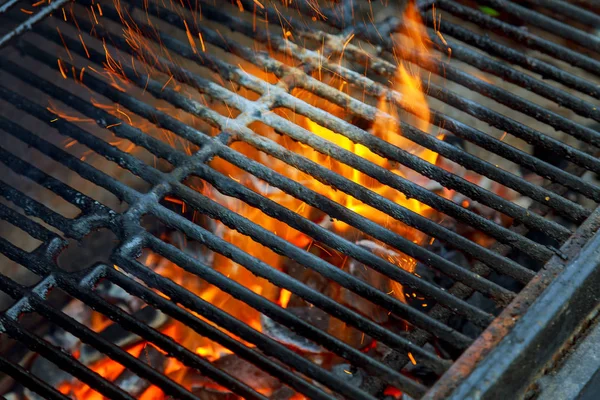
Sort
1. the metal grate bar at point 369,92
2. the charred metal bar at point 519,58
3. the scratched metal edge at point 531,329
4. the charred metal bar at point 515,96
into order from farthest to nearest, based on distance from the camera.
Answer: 1. the charred metal bar at point 519,58
2. the charred metal bar at point 515,96
3. the metal grate bar at point 369,92
4. the scratched metal edge at point 531,329

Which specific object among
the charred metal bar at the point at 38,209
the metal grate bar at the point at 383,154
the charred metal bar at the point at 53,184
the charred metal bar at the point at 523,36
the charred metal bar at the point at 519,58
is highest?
the charred metal bar at the point at 523,36

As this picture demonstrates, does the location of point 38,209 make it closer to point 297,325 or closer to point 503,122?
point 297,325

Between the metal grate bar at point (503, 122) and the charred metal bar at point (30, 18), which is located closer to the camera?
the metal grate bar at point (503, 122)

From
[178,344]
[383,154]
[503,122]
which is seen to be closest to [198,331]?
[178,344]

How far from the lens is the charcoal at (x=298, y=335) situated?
1756mm

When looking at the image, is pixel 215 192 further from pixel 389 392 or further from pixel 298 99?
pixel 389 392

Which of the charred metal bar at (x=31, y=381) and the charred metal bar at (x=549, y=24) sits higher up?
the charred metal bar at (x=549, y=24)

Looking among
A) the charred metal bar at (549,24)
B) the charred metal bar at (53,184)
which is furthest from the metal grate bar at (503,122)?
the charred metal bar at (53,184)

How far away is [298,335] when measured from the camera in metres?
1.76

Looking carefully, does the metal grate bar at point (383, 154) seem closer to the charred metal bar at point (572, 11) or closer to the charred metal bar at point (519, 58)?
the charred metal bar at point (519, 58)

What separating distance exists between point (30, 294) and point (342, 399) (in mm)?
730

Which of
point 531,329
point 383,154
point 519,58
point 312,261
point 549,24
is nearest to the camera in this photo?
point 531,329

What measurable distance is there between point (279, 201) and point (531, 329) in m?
0.78

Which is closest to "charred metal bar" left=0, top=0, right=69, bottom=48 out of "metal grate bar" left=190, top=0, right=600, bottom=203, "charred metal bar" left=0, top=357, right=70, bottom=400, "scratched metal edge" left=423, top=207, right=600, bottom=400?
"metal grate bar" left=190, top=0, right=600, bottom=203
